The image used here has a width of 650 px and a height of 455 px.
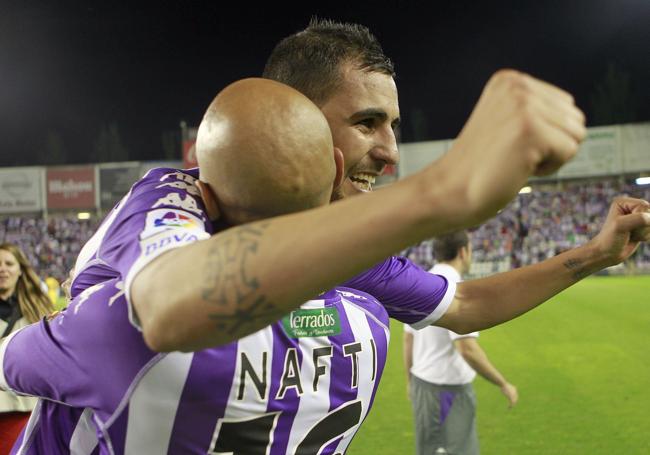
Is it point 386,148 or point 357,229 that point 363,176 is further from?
point 357,229

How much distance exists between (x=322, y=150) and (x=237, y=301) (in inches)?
14.1

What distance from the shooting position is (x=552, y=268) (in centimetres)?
232

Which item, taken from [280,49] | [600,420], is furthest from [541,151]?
[600,420]

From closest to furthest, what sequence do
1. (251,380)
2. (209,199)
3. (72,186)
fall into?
(209,199) → (251,380) → (72,186)

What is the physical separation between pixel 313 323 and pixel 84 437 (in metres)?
0.60

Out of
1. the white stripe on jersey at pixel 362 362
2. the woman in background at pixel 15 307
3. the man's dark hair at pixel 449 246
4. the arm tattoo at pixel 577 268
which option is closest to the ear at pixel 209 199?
the white stripe on jersey at pixel 362 362

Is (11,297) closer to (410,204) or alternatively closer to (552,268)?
(552,268)

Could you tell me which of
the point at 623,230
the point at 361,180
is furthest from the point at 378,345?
the point at 623,230

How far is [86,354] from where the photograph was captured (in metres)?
1.37

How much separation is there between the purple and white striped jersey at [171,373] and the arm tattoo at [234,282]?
0.15 metres

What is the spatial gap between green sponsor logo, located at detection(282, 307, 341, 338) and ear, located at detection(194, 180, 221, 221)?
0.43 meters

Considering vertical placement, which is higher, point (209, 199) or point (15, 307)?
point (209, 199)

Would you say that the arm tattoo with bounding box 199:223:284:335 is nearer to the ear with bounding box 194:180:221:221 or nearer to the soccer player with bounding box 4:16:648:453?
the soccer player with bounding box 4:16:648:453

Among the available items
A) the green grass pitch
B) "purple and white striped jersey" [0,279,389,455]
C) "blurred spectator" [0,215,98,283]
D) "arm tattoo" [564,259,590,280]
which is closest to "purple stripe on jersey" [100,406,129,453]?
→ "purple and white striped jersey" [0,279,389,455]
